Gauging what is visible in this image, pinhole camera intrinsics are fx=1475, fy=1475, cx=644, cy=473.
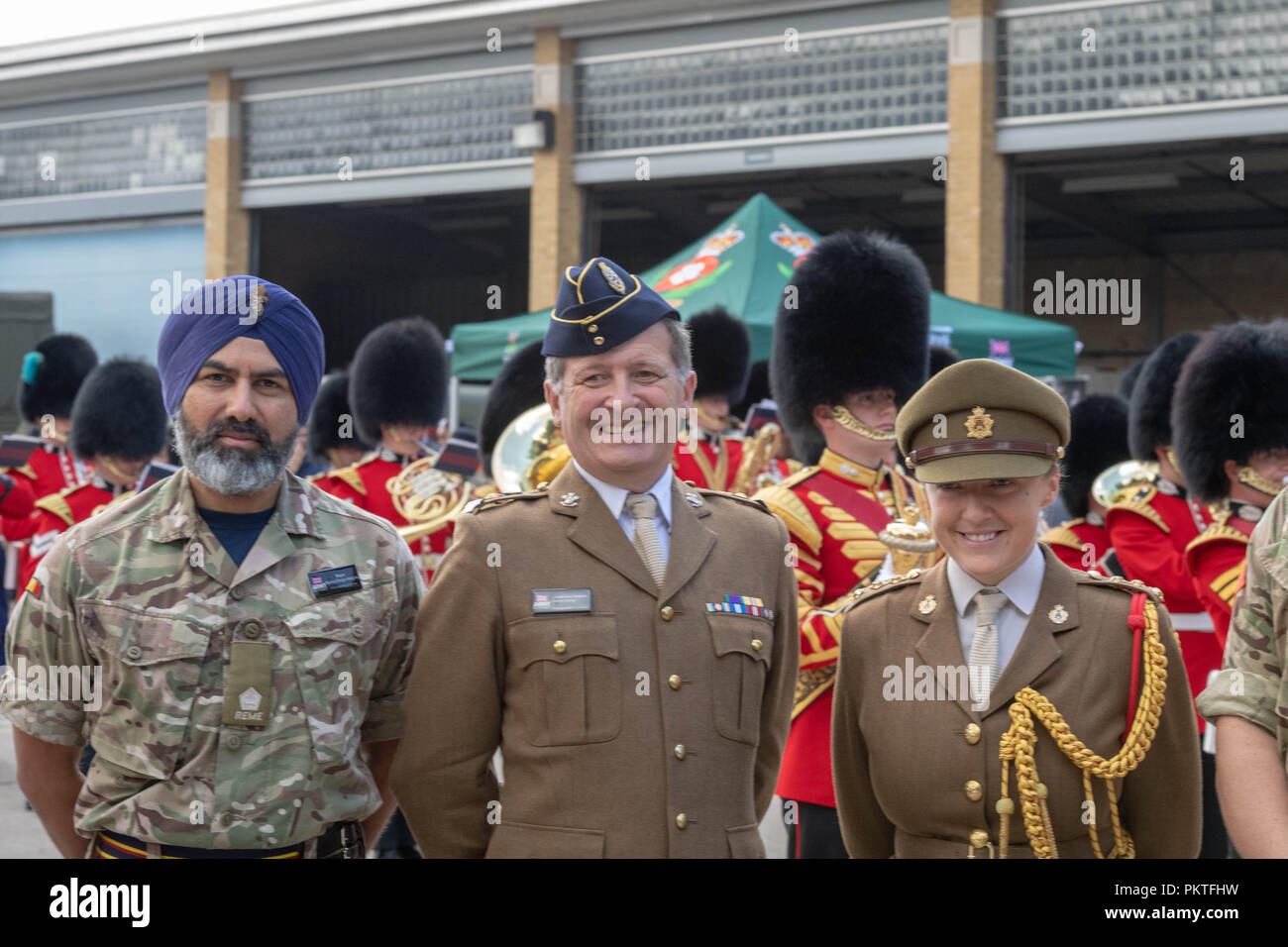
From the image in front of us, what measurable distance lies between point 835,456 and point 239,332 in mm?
1767

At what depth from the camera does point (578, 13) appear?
14.8 m

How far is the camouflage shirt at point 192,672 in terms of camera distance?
2.29 meters

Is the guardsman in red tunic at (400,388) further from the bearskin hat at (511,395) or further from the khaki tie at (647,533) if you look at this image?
the khaki tie at (647,533)

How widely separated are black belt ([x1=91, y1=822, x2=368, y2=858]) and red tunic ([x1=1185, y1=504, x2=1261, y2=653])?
2.58 metres

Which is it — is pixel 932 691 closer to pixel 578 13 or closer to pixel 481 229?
Result: pixel 578 13

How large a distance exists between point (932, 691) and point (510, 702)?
0.69m

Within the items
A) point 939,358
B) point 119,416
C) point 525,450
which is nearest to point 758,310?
point 939,358

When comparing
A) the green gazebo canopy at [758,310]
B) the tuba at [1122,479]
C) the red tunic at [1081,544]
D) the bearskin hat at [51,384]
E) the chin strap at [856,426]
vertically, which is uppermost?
the green gazebo canopy at [758,310]

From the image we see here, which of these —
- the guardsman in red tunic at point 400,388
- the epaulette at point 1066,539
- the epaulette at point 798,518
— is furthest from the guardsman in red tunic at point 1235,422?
the guardsman in red tunic at point 400,388

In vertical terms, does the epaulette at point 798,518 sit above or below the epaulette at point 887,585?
above

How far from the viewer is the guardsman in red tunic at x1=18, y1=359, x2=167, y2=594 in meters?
6.64

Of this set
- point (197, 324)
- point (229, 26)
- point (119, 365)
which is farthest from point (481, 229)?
point (197, 324)

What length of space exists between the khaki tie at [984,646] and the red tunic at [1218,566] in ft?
6.10

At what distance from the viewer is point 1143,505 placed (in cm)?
501
